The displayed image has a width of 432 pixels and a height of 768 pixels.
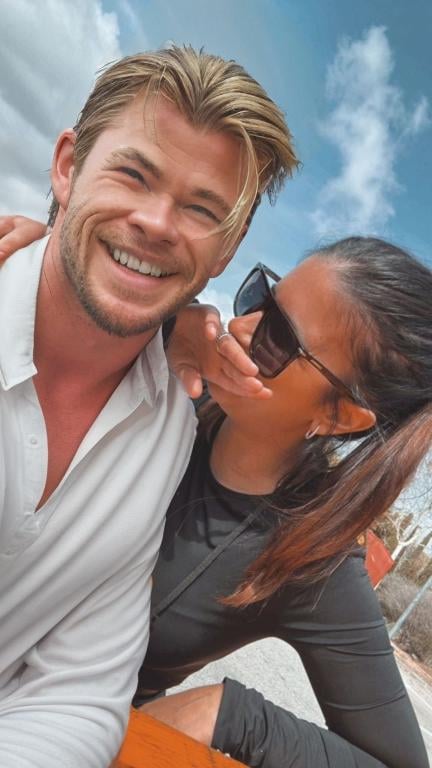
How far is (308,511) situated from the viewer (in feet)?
5.13

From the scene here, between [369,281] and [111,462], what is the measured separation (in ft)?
3.11

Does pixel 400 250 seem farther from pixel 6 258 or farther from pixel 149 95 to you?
pixel 6 258

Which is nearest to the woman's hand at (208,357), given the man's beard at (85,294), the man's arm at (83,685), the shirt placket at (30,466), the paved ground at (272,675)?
the man's beard at (85,294)

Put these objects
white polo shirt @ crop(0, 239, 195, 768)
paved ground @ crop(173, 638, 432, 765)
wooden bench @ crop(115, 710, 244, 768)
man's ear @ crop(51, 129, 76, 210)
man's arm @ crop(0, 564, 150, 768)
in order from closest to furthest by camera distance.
A: 1. wooden bench @ crop(115, 710, 244, 768)
2. man's arm @ crop(0, 564, 150, 768)
3. white polo shirt @ crop(0, 239, 195, 768)
4. man's ear @ crop(51, 129, 76, 210)
5. paved ground @ crop(173, 638, 432, 765)

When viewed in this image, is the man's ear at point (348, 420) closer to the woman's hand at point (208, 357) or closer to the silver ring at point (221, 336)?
the woman's hand at point (208, 357)

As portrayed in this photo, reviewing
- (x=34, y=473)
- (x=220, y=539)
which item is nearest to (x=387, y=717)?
(x=220, y=539)

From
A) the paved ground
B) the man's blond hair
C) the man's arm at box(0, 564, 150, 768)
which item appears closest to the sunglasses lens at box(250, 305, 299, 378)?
the man's blond hair

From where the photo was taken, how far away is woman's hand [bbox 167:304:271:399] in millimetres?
1509

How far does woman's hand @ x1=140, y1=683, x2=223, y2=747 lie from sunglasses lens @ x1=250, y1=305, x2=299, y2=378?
0.88 meters

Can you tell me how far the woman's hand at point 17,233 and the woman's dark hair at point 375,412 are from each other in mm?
888

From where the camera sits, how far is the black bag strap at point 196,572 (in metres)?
1.48

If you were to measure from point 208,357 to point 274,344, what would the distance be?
0.22 meters

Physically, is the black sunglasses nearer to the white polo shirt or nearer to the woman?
the woman

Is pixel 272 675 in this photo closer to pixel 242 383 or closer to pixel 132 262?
pixel 242 383
